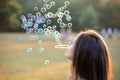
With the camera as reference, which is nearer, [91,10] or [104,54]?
[104,54]

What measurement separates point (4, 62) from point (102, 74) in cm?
451

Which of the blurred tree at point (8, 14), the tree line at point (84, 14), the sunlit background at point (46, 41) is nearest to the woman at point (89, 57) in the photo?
the sunlit background at point (46, 41)

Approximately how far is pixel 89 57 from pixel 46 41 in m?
3.80

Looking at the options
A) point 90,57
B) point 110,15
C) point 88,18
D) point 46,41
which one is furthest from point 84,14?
point 90,57

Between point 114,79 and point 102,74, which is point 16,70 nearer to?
point 114,79

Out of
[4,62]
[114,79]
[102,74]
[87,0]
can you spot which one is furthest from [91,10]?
[102,74]

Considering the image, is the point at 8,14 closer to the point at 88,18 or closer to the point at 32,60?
the point at 32,60

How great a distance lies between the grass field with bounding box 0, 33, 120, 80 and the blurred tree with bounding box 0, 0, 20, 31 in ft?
0.41

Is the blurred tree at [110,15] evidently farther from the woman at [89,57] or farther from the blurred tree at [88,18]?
the woman at [89,57]

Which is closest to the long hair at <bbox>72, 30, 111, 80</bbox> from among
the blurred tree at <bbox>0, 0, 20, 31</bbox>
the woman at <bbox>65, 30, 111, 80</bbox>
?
the woman at <bbox>65, 30, 111, 80</bbox>

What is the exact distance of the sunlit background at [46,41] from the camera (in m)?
5.34

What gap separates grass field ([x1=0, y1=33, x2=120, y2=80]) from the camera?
17.0 feet

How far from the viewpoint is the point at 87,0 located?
6.44 m

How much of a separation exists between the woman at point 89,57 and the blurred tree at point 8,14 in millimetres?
4351
